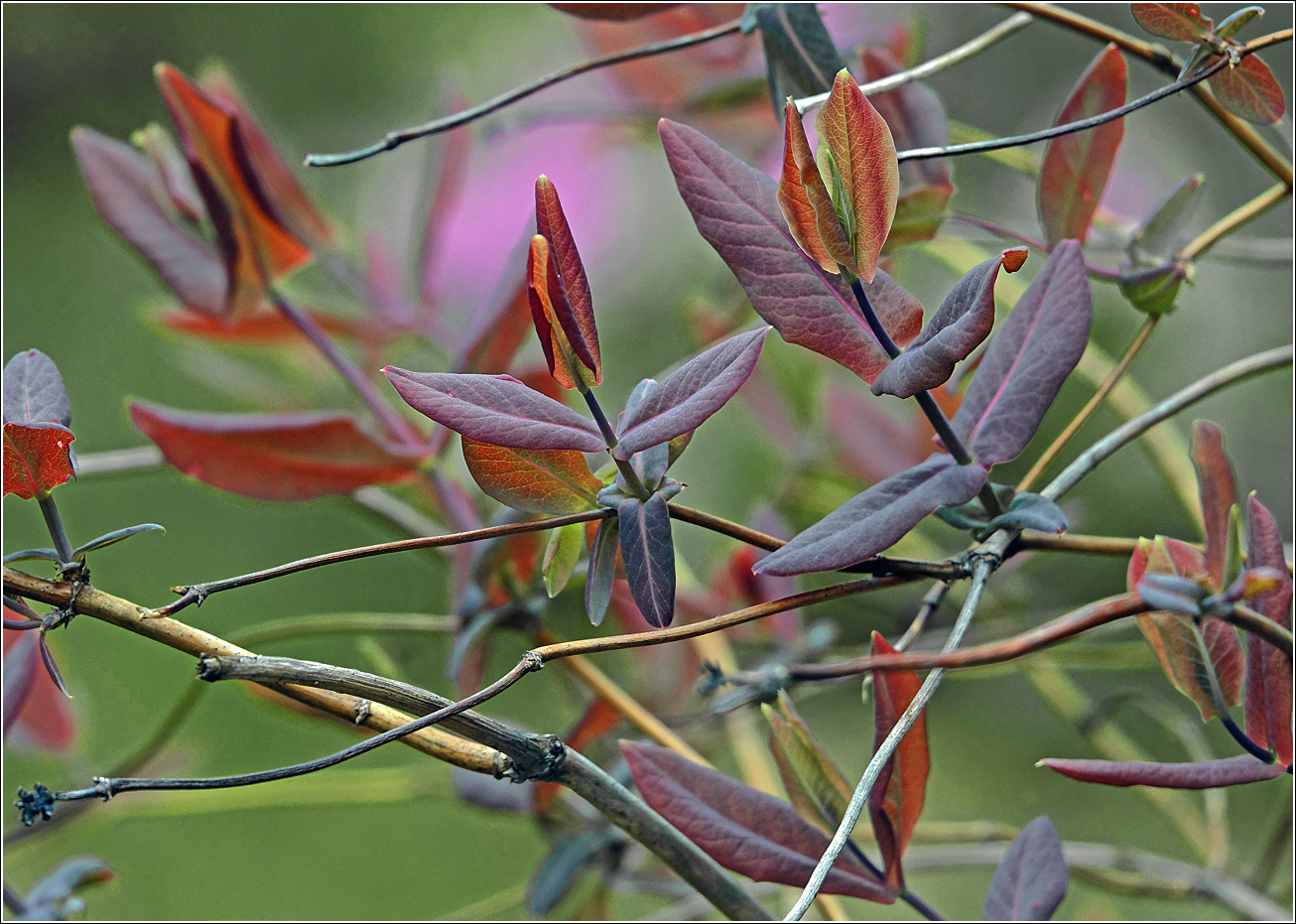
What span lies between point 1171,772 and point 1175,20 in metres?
0.15

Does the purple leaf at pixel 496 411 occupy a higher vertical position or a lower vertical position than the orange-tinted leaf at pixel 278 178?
lower

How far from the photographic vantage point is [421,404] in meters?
0.16

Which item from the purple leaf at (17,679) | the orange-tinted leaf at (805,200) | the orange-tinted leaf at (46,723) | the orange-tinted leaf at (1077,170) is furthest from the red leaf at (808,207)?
the orange-tinted leaf at (46,723)

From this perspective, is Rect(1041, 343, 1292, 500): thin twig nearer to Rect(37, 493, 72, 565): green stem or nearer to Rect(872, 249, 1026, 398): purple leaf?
Rect(872, 249, 1026, 398): purple leaf

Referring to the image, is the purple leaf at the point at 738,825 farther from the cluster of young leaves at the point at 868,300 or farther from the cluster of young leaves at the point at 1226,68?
the cluster of young leaves at the point at 1226,68

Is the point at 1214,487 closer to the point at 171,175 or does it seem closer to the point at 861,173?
the point at 861,173

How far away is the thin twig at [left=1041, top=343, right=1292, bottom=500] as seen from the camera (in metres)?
0.20

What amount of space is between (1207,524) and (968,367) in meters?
0.09

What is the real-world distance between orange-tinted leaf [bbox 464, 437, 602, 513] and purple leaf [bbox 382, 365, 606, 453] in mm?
12

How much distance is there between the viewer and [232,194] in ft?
1.05

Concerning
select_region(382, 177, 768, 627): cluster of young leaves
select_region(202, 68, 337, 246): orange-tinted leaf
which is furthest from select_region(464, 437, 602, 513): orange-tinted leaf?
select_region(202, 68, 337, 246): orange-tinted leaf

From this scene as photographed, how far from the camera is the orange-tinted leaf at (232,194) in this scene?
297 mm

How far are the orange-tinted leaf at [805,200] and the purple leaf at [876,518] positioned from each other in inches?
1.6

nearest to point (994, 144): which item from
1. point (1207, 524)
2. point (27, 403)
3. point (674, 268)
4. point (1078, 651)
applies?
point (1207, 524)
